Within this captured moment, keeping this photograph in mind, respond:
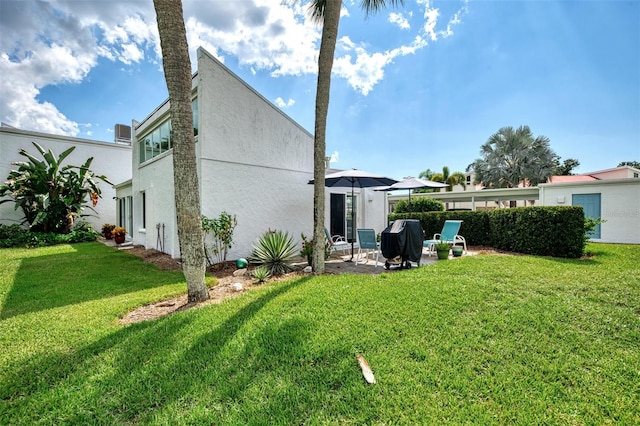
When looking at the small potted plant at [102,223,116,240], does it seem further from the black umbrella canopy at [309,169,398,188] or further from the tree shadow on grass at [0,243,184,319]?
the black umbrella canopy at [309,169,398,188]

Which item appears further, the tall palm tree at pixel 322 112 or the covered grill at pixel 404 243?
the covered grill at pixel 404 243

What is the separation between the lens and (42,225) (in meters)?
15.9

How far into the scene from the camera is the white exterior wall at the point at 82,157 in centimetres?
1753

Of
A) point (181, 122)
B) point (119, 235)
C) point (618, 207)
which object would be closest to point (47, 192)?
point (119, 235)

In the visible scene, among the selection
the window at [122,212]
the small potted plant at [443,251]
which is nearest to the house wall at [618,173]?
the small potted plant at [443,251]

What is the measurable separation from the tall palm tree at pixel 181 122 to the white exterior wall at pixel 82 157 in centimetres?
2083

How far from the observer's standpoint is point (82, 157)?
20.3 meters

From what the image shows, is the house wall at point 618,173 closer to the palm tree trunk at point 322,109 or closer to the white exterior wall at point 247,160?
the white exterior wall at point 247,160

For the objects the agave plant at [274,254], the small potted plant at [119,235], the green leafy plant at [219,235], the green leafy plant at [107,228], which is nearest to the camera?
the agave plant at [274,254]

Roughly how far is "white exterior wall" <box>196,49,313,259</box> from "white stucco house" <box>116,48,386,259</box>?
0.03 metres

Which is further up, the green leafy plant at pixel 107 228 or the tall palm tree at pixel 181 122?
the tall palm tree at pixel 181 122

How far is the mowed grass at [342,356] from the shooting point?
2545 mm

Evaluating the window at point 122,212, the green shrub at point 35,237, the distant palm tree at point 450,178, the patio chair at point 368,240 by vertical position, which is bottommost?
the green shrub at point 35,237

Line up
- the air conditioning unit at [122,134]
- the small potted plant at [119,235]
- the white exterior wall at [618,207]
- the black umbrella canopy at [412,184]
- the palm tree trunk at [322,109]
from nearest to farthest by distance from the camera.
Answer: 1. the palm tree trunk at [322,109]
2. the black umbrella canopy at [412,184]
3. the white exterior wall at [618,207]
4. the small potted plant at [119,235]
5. the air conditioning unit at [122,134]
